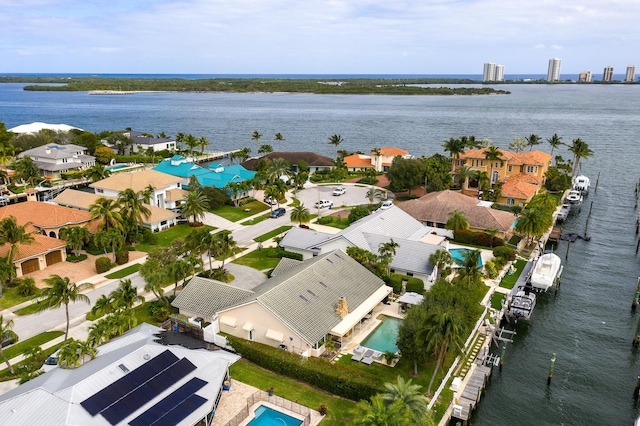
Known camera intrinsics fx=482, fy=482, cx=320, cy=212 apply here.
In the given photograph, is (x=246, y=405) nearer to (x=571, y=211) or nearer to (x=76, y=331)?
(x=76, y=331)

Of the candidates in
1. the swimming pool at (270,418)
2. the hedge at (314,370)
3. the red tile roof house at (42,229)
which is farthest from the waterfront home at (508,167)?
the swimming pool at (270,418)

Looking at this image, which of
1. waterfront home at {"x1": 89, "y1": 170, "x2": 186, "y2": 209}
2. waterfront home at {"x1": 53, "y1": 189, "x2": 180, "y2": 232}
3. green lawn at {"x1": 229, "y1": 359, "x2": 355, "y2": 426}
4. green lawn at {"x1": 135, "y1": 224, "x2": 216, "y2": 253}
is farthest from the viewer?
waterfront home at {"x1": 89, "y1": 170, "x2": 186, "y2": 209}

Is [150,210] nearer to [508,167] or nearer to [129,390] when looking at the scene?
[129,390]

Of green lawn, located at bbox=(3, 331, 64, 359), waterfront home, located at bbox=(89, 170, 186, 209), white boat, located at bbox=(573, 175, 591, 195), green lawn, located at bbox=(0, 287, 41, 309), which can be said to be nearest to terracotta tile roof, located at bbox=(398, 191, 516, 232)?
white boat, located at bbox=(573, 175, 591, 195)

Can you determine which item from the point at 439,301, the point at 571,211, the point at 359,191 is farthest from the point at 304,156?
the point at 439,301

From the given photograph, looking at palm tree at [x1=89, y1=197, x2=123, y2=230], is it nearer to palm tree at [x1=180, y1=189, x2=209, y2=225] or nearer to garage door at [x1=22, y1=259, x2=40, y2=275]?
garage door at [x1=22, y1=259, x2=40, y2=275]

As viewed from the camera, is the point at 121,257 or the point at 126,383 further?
the point at 121,257

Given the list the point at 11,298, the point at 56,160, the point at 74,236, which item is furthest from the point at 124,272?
the point at 56,160
